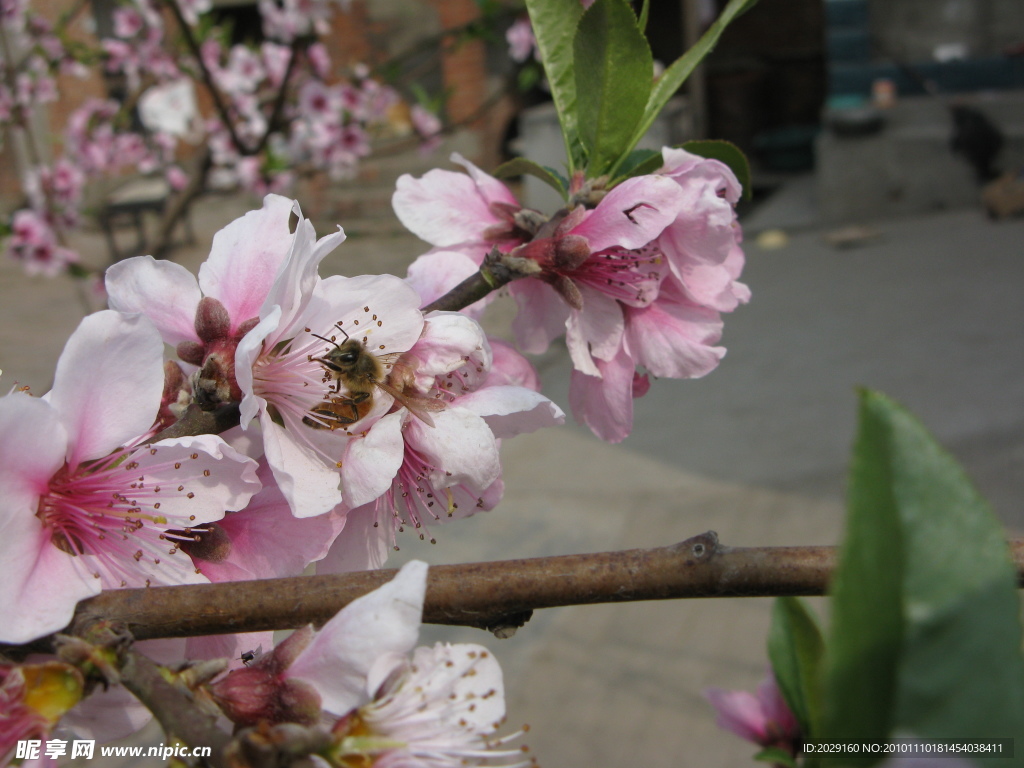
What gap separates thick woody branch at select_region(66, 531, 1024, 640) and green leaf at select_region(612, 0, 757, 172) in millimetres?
367

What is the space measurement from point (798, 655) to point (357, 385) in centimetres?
38

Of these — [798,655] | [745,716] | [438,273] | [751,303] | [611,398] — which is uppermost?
[438,273]

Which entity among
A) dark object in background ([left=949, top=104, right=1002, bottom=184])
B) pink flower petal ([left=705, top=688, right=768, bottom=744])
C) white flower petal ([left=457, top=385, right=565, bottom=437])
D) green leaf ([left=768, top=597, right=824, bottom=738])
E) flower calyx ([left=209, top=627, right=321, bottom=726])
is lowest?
dark object in background ([left=949, top=104, right=1002, bottom=184])

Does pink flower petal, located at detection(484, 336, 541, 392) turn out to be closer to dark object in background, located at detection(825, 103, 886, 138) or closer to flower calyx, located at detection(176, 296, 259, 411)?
flower calyx, located at detection(176, 296, 259, 411)

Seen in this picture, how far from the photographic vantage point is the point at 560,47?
755 millimetres

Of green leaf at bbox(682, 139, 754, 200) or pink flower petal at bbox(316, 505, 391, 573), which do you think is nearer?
pink flower petal at bbox(316, 505, 391, 573)

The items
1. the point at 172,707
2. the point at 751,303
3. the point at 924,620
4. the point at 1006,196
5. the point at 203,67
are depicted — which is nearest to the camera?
the point at 924,620

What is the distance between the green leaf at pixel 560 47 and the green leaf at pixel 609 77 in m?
0.04

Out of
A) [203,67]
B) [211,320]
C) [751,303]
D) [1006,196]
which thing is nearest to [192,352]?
[211,320]

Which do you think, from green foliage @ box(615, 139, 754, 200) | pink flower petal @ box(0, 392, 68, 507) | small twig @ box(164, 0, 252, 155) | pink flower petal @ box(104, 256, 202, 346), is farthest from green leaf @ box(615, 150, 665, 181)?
small twig @ box(164, 0, 252, 155)

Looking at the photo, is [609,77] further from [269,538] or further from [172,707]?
[172,707]

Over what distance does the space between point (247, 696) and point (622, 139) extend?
463mm

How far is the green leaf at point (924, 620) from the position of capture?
0.24 m

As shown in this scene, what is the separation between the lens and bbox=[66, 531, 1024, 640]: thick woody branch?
0.45 m
